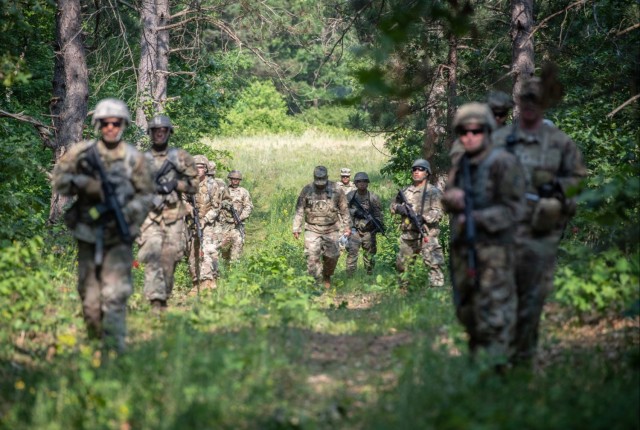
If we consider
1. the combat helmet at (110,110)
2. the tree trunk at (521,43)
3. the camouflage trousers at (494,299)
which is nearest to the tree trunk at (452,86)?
the tree trunk at (521,43)

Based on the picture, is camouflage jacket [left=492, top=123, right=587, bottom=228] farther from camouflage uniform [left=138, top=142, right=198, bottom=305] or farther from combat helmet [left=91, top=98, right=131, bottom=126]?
camouflage uniform [left=138, top=142, right=198, bottom=305]

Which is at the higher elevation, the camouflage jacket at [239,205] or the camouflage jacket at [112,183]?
the camouflage jacket at [239,205]

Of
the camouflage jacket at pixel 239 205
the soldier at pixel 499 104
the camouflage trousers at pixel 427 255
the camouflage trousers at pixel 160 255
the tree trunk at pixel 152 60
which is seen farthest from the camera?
the camouflage jacket at pixel 239 205

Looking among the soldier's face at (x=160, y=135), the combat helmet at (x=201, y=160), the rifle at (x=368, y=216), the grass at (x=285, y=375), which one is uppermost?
the combat helmet at (x=201, y=160)

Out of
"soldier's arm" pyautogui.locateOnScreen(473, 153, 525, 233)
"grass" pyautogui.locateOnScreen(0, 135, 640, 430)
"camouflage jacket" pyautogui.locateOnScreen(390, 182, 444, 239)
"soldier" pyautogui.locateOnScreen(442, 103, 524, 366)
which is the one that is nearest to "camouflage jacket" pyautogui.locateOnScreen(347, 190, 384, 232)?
"camouflage jacket" pyautogui.locateOnScreen(390, 182, 444, 239)

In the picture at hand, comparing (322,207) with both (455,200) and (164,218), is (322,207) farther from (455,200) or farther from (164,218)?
(455,200)

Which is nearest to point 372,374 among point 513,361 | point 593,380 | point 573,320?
point 513,361

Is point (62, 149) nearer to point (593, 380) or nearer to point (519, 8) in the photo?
point (519, 8)

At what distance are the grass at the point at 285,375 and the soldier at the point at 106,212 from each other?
0.38 meters

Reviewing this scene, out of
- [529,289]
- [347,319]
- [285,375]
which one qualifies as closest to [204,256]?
[347,319]

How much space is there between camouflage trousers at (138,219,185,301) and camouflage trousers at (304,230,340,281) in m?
5.22

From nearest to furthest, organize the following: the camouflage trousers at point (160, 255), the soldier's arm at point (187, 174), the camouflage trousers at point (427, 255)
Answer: the camouflage trousers at point (160, 255), the soldier's arm at point (187, 174), the camouflage trousers at point (427, 255)

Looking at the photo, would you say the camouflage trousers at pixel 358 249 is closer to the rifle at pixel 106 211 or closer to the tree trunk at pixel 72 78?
the tree trunk at pixel 72 78

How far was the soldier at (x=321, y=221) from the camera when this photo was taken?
16.6 metres
